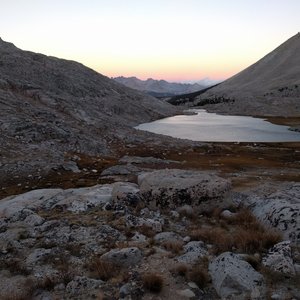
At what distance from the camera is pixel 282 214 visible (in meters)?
16.8

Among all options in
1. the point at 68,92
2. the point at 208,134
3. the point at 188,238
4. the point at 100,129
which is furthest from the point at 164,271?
the point at 68,92

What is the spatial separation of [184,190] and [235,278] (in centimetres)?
927

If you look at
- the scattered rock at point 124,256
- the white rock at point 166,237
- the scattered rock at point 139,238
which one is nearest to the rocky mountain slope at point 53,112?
the scattered rock at point 139,238

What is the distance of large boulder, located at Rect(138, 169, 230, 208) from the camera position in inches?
825

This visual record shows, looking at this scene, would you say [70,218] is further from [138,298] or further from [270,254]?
[270,254]

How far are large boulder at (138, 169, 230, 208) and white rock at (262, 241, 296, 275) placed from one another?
22.3 ft

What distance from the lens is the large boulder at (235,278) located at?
38.7 ft

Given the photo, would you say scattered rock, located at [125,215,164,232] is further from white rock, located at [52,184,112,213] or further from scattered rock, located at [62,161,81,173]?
scattered rock, located at [62,161,81,173]

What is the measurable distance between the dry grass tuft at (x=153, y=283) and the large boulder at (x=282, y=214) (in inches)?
235

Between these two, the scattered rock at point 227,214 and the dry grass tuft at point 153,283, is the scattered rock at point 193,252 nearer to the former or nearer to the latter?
the dry grass tuft at point 153,283

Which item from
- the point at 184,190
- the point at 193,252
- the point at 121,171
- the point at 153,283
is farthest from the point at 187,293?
the point at 121,171

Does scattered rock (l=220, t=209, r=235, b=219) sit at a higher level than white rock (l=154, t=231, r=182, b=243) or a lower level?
higher

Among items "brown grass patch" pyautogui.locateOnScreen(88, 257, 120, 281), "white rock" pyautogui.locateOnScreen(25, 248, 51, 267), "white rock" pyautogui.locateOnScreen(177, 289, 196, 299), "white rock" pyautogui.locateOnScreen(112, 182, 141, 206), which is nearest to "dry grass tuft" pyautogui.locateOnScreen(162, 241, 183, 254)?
"brown grass patch" pyautogui.locateOnScreen(88, 257, 120, 281)

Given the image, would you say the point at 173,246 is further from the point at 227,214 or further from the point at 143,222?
the point at 227,214
